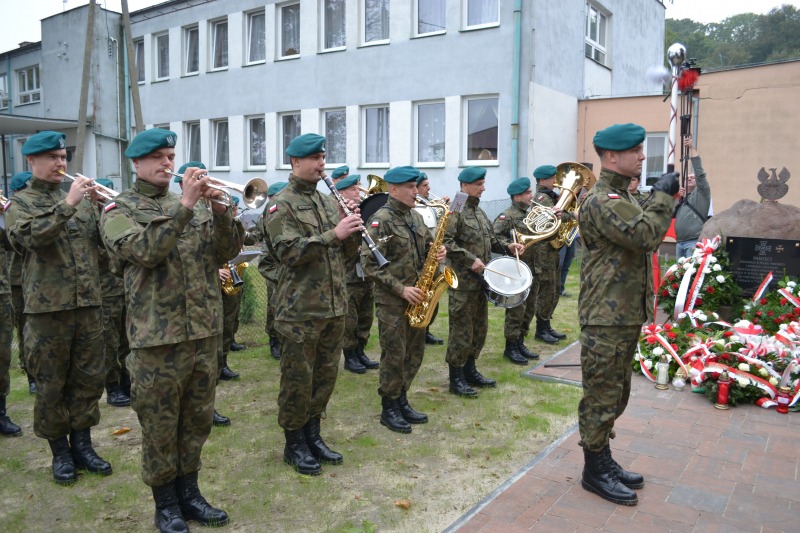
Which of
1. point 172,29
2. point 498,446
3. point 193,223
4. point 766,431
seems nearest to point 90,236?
point 193,223

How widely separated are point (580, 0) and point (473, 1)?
10.8 ft

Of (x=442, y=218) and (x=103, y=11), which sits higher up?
(x=103, y=11)

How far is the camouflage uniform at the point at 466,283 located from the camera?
6.40 metres

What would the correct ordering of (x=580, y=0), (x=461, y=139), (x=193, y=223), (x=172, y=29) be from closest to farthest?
(x=193, y=223) → (x=461, y=139) → (x=580, y=0) → (x=172, y=29)

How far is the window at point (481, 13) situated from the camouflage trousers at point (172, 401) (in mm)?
13239

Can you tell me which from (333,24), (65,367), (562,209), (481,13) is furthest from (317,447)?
(333,24)

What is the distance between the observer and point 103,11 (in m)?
22.9

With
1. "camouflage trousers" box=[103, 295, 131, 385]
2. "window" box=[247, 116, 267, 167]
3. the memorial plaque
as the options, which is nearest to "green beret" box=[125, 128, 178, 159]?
"camouflage trousers" box=[103, 295, 131, 385]

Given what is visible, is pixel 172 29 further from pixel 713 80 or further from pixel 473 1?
pixel 713 80

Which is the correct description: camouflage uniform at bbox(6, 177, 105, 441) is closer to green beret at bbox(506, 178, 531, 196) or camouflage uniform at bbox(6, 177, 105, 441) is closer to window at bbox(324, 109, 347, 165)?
green beret at bbox(506, 178, 531, 196)

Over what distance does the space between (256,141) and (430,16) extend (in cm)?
700

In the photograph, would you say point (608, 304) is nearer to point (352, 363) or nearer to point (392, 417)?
point (392, 417)

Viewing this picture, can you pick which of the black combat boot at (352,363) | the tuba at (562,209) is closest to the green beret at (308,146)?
the black combat boot at (352,363)

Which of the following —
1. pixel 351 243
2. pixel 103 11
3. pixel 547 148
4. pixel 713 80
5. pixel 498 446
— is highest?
pixel 103 11
